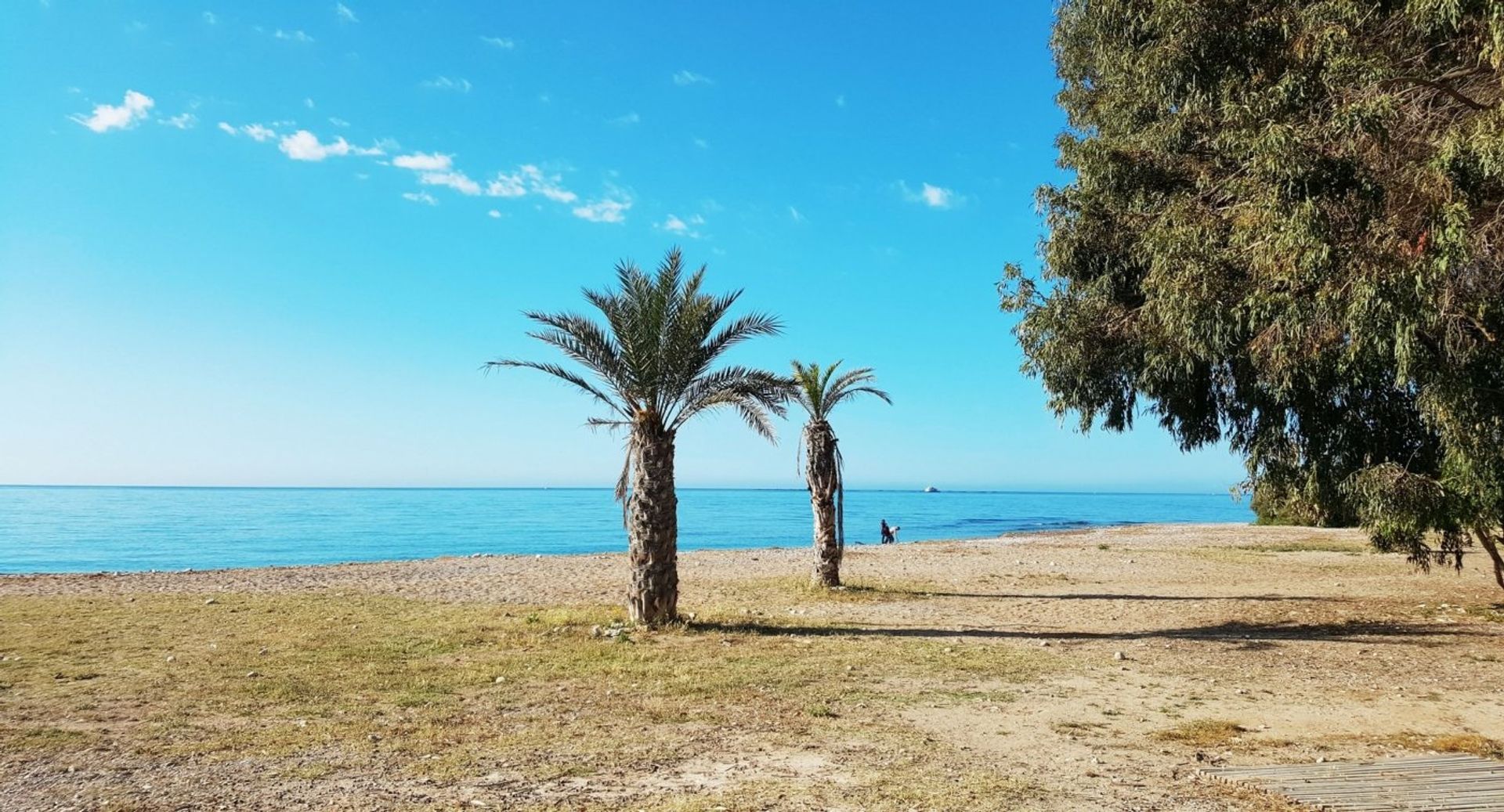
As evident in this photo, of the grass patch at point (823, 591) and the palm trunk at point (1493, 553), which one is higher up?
the palm trunk at point (1493, 553)

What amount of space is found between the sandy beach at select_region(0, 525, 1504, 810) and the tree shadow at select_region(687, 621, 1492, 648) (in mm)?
90

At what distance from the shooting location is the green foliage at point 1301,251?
9570mm

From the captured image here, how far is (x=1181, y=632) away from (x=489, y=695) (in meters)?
10.2

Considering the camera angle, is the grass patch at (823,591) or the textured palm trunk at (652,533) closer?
the textured palm trunk at (652,533)

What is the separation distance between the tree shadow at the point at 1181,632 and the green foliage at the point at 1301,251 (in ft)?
4.75

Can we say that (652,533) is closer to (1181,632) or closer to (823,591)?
(823,591)

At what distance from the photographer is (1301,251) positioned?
10180mm

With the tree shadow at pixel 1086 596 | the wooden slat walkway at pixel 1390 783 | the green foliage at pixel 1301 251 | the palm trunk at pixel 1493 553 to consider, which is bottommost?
the tree shadow at pixel 1086 596

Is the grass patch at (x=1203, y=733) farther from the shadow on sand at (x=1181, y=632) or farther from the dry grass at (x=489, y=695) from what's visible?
the shadow on sand at (x=1181, y=632)

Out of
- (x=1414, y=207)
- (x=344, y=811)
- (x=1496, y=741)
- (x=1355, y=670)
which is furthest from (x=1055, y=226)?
(x=344, y=811)

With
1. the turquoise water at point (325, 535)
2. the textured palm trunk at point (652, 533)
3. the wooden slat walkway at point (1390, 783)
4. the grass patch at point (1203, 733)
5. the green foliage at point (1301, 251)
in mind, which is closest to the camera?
the wooden slat walkway at point (1390, 783)

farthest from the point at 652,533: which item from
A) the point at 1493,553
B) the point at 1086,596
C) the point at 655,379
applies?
the point at 1493,553

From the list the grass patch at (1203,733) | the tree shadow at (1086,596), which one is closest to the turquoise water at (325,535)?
the tree shadow at (1086,596)

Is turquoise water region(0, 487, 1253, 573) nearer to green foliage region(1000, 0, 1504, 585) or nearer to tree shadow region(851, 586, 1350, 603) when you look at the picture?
tree shadow region(851, 586, 1350, 603)
